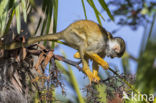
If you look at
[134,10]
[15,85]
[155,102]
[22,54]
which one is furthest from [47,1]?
[134,10]

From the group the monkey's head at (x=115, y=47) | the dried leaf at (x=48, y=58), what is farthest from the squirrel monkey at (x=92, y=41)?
the dried leaf at (x=48, y=58)

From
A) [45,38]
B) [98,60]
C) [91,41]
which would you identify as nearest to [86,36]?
[91,41]

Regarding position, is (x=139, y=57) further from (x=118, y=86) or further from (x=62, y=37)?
(x=62, y=37)

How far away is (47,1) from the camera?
2.15 meters

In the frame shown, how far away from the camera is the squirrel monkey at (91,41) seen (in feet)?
7.45

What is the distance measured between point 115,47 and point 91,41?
264mm

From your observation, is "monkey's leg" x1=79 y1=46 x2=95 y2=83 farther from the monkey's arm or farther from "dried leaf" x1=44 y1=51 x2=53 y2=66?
"dried leaf" x1=44 y1=51 x2=53 y2=66

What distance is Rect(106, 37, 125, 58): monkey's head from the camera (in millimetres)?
2418

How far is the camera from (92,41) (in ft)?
7.78

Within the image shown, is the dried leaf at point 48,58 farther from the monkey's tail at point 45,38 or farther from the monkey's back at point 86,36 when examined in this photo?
the monkey's back at point 86,36

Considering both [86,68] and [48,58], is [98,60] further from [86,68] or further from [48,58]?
[48,58]

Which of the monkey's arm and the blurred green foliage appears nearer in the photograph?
the blurred green foliage

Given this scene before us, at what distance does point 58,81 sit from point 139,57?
113 centimetres

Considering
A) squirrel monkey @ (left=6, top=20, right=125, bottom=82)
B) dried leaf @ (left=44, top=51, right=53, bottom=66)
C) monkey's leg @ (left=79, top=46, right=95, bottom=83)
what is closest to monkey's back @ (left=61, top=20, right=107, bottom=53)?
squirrel monkey @ (left=6, top=20, right=125, bottom=82)
